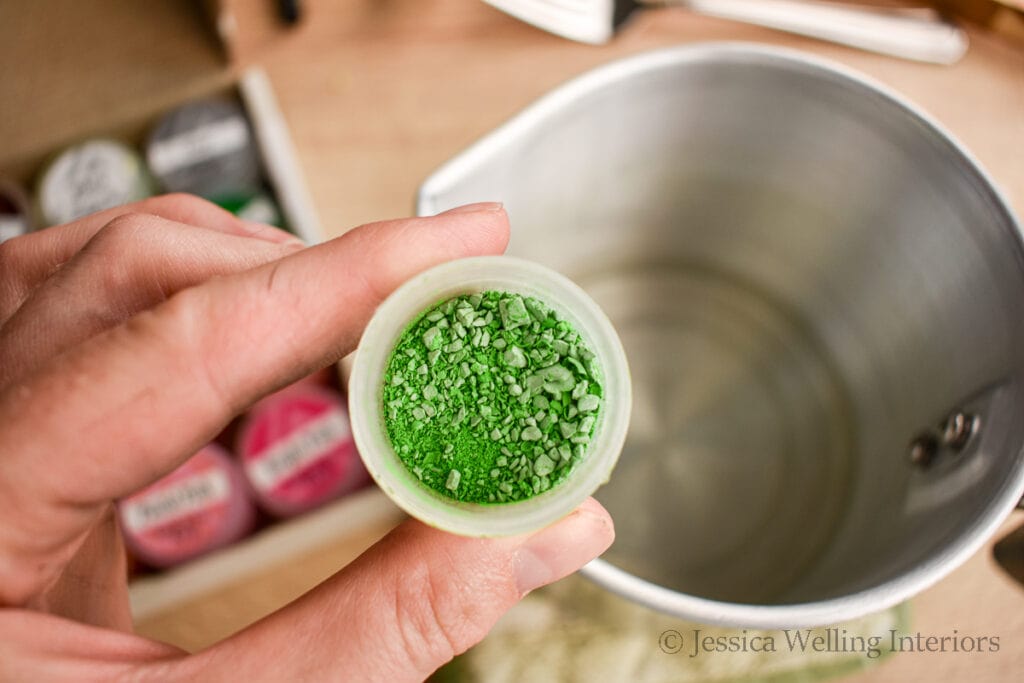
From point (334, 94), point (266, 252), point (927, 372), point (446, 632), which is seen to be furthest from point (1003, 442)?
point (334, 94)

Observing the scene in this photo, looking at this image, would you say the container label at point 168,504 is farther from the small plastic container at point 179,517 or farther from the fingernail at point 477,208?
the fingernail at point 477,208

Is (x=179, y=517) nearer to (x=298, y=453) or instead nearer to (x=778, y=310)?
(x=298, y=453)

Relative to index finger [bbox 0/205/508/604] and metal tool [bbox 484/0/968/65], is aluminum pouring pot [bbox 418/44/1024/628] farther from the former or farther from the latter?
metal tool [bbox 484/0/968/65]

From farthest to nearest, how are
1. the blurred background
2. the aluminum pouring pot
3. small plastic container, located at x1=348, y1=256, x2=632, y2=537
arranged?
the blurred background, the aluminum pouring pot, small plastic container, located at x1=348, y1=256, x2=632, y2=537

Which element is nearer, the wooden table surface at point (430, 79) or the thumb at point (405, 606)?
the thumb at point (405, 606)

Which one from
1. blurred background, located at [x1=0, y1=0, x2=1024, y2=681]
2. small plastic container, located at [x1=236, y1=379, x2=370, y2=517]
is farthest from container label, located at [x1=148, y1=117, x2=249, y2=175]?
small plastic container, located at [x1=236, y1=379, x2=370, y2=517]

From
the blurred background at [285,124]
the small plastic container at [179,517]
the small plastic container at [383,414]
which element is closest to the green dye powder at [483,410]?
the small plastic container at [383,414]

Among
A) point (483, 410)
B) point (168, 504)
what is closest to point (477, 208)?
point (483, 410)
